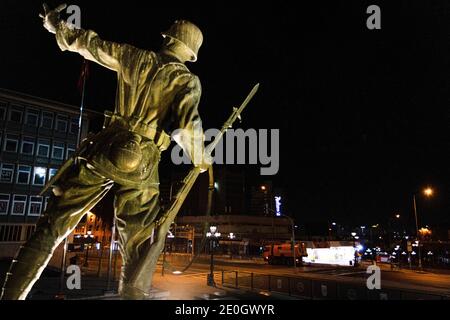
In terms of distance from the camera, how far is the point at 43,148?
3856 cm

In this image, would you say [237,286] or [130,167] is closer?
[130,167]

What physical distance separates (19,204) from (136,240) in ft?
131

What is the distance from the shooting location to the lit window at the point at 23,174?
36.9m

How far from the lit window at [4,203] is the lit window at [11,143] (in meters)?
5.05

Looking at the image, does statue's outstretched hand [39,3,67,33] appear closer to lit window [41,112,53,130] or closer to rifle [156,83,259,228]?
rifle [156,83,259,228]

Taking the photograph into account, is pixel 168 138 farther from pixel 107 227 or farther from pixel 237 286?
pixel 107 227

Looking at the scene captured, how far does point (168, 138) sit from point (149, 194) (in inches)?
28.4

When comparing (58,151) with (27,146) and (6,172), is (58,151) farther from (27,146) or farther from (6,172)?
(6,172)

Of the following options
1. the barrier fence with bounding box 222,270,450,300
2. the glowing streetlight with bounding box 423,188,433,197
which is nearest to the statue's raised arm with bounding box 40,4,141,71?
the barrier fence with bounding box 222,270,450,300

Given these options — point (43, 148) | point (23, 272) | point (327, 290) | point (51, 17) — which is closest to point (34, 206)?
point (43, 148)

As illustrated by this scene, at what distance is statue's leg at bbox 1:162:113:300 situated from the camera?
9.74 feet

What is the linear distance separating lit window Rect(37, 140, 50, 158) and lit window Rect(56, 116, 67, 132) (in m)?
2.14

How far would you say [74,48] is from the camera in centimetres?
363
